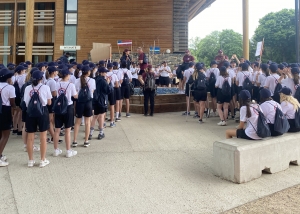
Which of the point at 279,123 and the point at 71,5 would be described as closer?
the point at 279,123

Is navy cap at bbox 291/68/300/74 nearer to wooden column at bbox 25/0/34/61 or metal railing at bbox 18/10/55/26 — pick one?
wooden column at bbox 25/0/34/61

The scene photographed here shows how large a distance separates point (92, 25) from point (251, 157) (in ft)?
50.8

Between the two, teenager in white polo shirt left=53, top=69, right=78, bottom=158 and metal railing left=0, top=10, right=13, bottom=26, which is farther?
metal railing left=0, top=10, right=13, bottom=26

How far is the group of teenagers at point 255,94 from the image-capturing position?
4.85 m

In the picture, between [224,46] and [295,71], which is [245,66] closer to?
[295,71]

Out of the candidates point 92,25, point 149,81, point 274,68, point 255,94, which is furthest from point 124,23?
point 274,68

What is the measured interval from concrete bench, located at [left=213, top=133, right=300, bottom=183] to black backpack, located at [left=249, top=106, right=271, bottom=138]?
0.13 meters

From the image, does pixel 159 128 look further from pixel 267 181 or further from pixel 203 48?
pixel 203 48

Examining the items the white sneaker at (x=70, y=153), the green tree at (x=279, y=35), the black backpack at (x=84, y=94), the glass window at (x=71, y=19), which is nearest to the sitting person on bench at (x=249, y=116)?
the black backpack at (x=84, y=94)

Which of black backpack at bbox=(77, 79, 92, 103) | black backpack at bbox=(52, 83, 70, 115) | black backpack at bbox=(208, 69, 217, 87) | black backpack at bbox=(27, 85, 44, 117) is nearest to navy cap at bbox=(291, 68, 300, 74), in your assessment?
black backpack at bbox=(208, 69, 217, 87)

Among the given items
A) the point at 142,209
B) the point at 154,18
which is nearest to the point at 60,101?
the point at 142,209

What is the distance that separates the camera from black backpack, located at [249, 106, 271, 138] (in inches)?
186

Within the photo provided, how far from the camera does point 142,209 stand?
363 cm

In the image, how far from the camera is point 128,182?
445 centimetres
